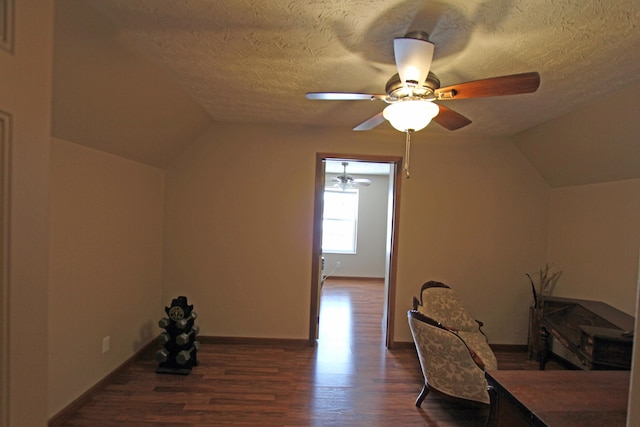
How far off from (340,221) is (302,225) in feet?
13.5

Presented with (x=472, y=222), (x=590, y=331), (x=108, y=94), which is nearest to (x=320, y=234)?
(x=472, y=222)

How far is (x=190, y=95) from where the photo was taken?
8.93 feet

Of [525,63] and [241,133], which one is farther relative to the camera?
[241,133]

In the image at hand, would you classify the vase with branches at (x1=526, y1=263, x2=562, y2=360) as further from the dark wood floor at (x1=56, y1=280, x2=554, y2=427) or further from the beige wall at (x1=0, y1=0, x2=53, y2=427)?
the beige wall at (x1=0, y1=0, x2=53, y2=427)

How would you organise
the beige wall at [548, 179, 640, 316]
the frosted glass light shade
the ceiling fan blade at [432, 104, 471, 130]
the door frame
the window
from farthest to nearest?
the window → the door frame → the beige wall at [548, 179, 640, 316] → the ceiling fan blade at [432, 104, 471, 130] → the frosted glass light shade

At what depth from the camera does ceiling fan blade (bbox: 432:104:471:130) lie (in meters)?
1.95

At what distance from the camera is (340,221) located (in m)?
7.67

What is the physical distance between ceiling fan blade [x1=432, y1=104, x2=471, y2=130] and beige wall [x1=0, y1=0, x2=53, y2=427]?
1845 millimetres

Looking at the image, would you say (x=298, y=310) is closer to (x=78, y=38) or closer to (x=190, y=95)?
(x=190, y=95)

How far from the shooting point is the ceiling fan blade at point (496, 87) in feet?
4.81

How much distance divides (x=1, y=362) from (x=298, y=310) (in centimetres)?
Answer: 308

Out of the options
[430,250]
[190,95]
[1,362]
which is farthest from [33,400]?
[430,250]

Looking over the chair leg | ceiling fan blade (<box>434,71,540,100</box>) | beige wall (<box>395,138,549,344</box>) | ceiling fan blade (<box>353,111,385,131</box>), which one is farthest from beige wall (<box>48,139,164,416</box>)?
beige wall (<box>395,138,549,344</box>)

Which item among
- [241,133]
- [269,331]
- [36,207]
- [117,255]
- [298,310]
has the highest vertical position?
[241,133]
